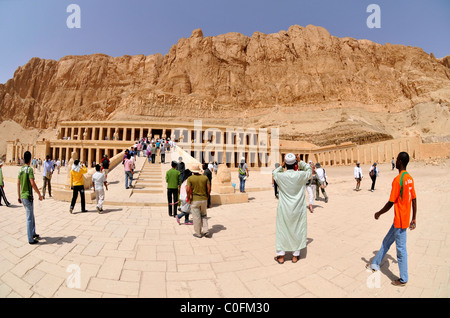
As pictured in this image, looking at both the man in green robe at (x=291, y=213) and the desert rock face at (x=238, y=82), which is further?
the desert rock face at (x=238, y=82)

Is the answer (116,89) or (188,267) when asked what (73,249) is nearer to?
(188,267)

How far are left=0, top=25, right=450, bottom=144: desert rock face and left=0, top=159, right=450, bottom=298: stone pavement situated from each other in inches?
2050

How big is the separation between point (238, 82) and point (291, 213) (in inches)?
3030

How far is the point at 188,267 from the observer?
316 centimetres

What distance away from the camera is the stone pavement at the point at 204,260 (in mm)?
2600

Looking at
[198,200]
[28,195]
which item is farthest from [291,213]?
[28,195]

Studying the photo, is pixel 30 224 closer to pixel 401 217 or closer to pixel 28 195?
pixel 28 195

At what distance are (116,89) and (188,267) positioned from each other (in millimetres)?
90905

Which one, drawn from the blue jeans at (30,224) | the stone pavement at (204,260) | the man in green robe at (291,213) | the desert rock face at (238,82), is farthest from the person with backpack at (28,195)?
the desert rock face at (238,82)

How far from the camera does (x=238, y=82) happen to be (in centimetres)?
7506

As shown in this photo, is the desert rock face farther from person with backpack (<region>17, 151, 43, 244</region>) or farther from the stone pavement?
person with backpack (<region>17, 151, 43, 244</region>)

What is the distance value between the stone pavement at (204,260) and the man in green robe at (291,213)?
0.95ft

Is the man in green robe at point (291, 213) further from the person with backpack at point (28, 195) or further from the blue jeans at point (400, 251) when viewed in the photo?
the person with backpack at point (28, 195)
